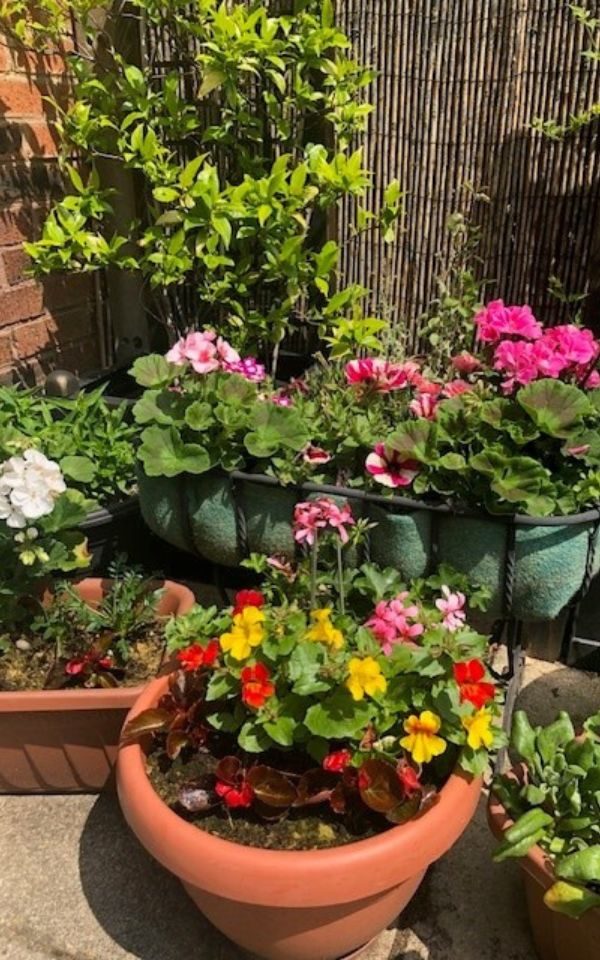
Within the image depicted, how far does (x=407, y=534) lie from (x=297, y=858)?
0.66 m

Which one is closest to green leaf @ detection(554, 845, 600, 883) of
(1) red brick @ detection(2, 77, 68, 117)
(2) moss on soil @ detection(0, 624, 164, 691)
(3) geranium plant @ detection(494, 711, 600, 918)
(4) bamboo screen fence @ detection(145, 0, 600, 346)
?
(3) geranium plant @ detection(494, 711, 600, 918)

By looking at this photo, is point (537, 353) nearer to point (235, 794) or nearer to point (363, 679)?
point (363, 679)

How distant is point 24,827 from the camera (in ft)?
6.19

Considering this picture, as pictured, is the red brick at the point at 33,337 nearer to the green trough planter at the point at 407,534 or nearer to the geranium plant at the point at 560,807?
the green trough planter at the point at 407,534

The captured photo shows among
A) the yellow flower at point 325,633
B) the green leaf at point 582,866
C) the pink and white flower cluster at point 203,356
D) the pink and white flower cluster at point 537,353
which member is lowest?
the green leaf at point 582,866

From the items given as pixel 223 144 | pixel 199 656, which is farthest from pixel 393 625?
pixel 223 144

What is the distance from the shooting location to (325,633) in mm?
1442

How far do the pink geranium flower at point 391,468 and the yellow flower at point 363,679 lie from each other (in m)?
0.44

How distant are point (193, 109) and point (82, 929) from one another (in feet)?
7.29

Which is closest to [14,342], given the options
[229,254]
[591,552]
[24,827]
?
[229,254]

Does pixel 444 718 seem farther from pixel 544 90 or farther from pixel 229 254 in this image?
pixel 544 90

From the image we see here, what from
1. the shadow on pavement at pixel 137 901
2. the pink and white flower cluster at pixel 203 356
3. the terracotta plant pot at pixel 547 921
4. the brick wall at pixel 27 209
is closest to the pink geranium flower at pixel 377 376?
the pink and white flower cluster at pixel 203 356

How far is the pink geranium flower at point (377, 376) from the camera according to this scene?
1867 millimetres

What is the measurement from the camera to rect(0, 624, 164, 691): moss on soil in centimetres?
190
